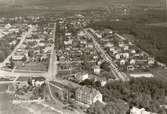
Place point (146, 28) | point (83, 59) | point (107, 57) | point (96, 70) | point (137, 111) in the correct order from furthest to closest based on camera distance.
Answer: point (146, 28), point (107, 57), point (83, 59), point (96, 70), point (137, 111)

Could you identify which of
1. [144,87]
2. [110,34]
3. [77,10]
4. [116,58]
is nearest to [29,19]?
[77,10]

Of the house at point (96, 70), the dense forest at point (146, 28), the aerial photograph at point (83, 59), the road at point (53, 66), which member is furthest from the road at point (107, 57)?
the road at point (53, 66)

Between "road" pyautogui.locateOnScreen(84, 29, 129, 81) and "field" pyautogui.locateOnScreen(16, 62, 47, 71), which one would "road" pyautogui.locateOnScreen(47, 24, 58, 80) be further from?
"road" pyautogui.locateOnScreen(84, 29, 129, 81)

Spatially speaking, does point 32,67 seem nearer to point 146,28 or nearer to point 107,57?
point 107,57

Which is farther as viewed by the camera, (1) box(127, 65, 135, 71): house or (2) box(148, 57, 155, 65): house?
(2) box(148, 57, 155, 65): house

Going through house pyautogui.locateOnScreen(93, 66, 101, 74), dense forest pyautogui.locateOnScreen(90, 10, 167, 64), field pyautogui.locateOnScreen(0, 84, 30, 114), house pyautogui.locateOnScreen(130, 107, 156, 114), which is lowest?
field pyautogui.locateOnScreen(0, 84, 30, 114)

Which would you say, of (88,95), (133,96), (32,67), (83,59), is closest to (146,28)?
(83,59)

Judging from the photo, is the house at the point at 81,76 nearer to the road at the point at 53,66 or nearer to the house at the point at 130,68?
the road at the point at 53,66

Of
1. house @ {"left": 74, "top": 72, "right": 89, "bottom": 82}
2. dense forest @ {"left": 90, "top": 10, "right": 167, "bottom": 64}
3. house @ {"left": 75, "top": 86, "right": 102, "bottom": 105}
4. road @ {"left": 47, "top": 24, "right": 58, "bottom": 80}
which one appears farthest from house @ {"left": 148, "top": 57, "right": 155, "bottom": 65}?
house @ {"left": 75, "top": 86, "right": 102, "bottom": 105}
